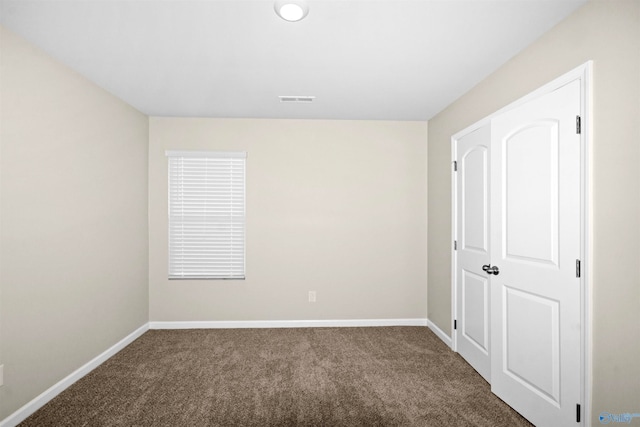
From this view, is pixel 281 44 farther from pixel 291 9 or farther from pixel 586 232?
pixel 586 232

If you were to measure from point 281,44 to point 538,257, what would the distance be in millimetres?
2299

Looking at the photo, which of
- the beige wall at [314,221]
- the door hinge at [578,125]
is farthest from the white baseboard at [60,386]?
the door hinge at [578,125]

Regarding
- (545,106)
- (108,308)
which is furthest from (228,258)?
(545,106)

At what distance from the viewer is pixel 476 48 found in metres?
2.33

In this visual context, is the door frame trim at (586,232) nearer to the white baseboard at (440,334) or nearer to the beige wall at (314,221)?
the white baseboard at (440,334)

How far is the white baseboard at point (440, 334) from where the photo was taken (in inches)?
137

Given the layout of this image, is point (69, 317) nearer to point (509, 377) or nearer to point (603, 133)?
point (509, 377)

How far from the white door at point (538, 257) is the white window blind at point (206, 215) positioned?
2.85 metres

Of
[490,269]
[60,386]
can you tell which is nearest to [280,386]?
[60,386]

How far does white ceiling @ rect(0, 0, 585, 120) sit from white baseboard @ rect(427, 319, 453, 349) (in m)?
2.58

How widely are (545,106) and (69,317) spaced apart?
3885 millimetres

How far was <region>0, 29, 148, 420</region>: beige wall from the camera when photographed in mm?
2115

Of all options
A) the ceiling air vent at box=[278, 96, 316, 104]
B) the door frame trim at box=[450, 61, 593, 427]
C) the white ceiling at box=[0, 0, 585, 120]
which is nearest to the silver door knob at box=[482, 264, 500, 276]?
the door frame trim at box=[450, 61, 593, 427]

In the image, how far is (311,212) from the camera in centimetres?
412
